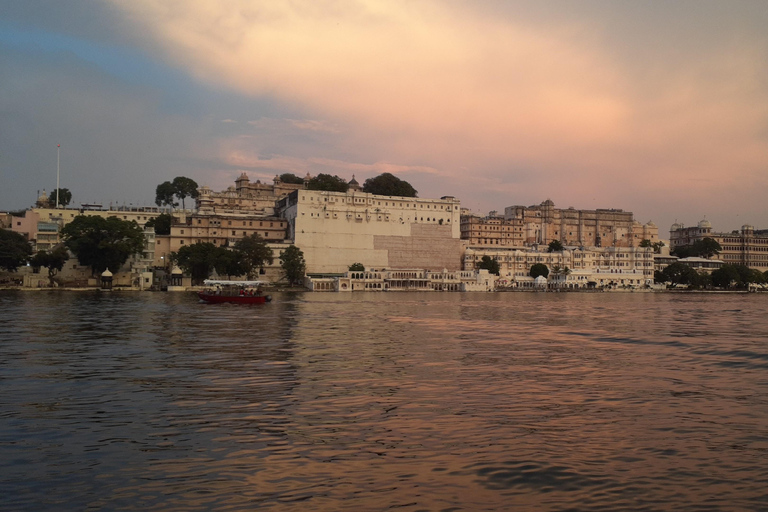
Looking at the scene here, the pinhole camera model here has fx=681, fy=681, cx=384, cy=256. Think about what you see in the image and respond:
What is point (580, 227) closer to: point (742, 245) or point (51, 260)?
point (742, 245)

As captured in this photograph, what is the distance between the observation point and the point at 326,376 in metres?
17.3

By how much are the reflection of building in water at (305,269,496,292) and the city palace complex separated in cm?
16

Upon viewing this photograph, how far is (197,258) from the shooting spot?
8338 centimetres

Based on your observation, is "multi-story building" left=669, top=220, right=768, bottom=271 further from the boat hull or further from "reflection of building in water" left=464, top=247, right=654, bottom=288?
the boat hull

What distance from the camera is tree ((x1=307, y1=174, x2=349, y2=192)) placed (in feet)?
396

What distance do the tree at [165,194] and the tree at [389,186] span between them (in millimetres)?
36770

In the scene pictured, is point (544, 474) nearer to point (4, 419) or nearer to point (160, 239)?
point (4, 419)

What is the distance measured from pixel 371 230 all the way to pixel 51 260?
162 ft

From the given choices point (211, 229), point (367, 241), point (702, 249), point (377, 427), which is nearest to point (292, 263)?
point (211, 229)

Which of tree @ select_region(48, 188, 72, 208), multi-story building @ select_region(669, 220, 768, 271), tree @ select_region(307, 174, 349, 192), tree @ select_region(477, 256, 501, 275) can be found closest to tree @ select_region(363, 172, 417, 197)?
tree @ select_region(307, 174, 349, 192)

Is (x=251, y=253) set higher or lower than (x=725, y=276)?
higher

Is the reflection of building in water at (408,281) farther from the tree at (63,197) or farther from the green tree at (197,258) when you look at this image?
the tree at (63,197)

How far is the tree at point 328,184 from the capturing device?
120688 mm

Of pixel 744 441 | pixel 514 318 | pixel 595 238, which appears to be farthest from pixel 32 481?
pixel 595 238
